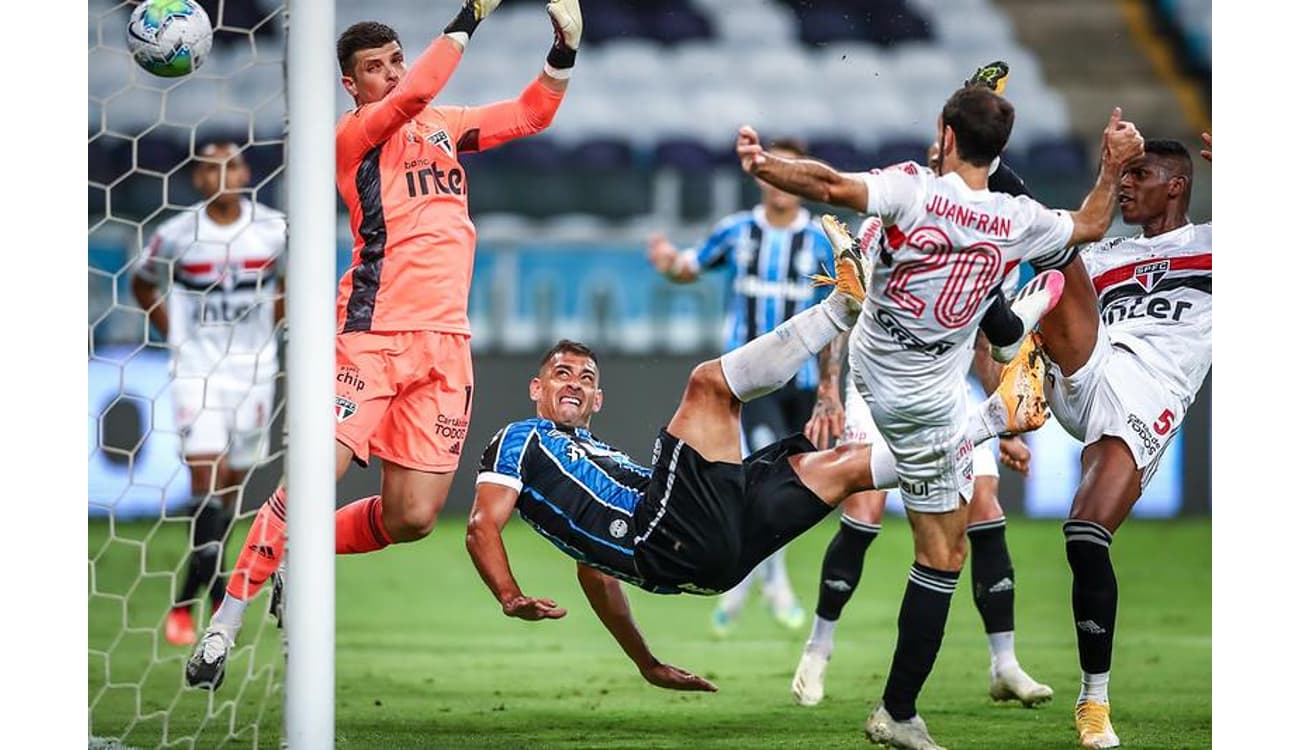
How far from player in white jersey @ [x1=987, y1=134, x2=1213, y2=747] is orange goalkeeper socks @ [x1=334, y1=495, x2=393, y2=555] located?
Answer: 205 centimetres

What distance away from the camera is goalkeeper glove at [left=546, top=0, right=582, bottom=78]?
4.64m

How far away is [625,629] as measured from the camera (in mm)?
4750

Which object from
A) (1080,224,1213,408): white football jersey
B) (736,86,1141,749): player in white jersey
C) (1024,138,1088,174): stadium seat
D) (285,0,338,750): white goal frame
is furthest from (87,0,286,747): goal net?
(1024,138,1088,174): stadium seat

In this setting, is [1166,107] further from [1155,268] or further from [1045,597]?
[1155,268]

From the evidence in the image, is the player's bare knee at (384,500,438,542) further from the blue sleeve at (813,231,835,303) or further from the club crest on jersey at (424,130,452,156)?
the blue sleeve at (813,231,835,303)

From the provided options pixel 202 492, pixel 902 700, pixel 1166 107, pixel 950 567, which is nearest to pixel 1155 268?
pixel 950 567

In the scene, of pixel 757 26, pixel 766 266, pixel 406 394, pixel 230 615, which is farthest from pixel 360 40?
pixel 757 26

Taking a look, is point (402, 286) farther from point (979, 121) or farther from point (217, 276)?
point (217, 276)

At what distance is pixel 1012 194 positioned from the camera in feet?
14.1

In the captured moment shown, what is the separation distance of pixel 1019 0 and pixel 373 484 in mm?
7349

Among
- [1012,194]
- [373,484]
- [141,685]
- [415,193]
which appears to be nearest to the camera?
[1012,194]

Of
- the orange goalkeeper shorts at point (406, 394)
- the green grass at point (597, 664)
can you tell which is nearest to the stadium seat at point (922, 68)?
the green grass at point (597, 664)

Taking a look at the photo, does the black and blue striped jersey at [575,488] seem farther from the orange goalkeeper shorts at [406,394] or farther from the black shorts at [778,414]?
the black shorts at [778,414]

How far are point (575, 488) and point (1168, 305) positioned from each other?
1971 mm
